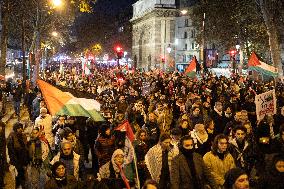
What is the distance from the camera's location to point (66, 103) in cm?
→ 831

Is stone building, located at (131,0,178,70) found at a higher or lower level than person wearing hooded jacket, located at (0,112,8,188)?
higher

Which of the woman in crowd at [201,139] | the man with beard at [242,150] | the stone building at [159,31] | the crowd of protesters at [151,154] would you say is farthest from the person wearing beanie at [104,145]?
the stone building at [159,31]

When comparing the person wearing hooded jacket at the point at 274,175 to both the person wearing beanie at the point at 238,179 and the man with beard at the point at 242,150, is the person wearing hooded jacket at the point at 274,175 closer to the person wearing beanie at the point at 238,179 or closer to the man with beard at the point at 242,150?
the person wearing beanie at the point at 238,179

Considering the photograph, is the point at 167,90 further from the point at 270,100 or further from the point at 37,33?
the point at 37,33

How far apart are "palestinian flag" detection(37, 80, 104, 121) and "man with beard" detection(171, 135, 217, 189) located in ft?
7.61

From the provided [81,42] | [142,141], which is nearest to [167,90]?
[142,141]

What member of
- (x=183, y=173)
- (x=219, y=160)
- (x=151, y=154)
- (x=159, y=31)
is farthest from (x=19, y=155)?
(x=159, y=31)

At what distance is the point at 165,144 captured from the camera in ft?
23.2

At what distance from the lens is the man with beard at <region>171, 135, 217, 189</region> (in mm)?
6344

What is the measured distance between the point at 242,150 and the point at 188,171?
6.30ft

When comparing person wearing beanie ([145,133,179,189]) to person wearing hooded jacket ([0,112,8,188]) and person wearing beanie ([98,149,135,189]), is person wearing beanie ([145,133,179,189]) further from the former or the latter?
person wearing hooded jacket ([0,112,8,188])

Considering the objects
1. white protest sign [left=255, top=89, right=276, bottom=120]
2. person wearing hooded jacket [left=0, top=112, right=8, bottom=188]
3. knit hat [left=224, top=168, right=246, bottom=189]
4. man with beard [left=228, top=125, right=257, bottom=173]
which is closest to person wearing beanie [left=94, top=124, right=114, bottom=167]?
person wearing hooded jacket [left=0, top=112, right=8, bottom=188]

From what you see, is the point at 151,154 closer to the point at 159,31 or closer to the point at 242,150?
the point at 242,150

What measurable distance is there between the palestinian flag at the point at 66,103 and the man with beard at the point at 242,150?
8.00 feet
